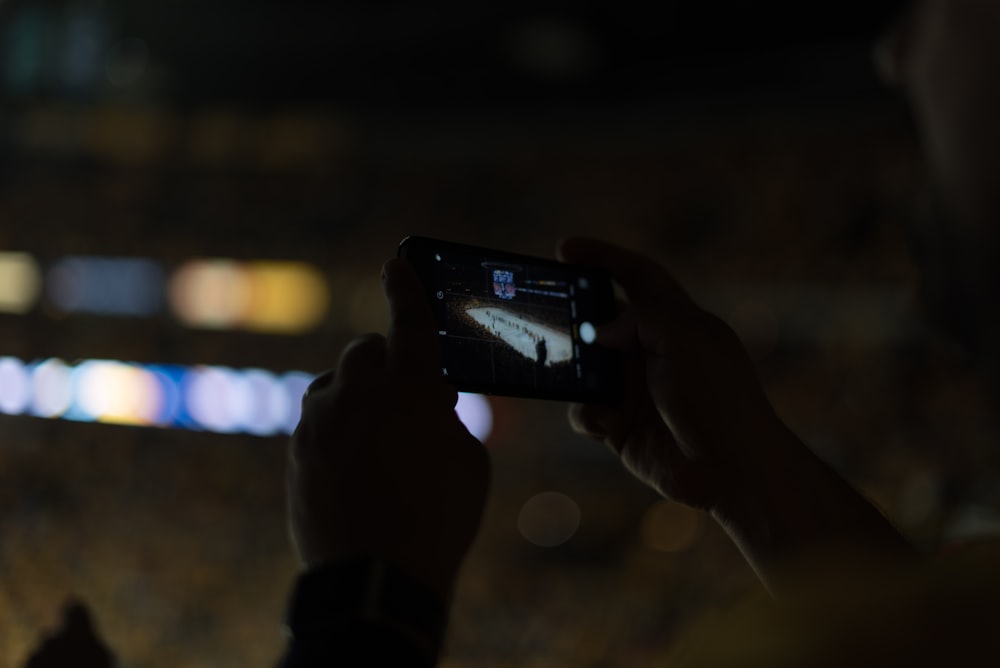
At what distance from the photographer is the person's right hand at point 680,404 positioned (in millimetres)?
645

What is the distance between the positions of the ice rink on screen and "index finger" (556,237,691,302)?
0.27 feet

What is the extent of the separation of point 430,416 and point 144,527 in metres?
1.18

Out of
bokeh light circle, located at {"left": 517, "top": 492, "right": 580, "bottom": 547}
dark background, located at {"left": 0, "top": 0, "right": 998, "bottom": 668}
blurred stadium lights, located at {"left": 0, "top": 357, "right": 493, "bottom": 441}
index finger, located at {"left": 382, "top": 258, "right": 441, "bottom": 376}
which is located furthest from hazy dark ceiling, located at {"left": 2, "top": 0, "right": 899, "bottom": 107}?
index finger, located at {"left": 382, "top": 258, "right": 441, "bottom": 376}

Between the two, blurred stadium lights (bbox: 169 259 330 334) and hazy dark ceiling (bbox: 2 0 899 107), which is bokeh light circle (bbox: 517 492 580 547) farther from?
hazy dark ceiling (bbox: 2 0 899 107)

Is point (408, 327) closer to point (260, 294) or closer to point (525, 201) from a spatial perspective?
point (525, 201)

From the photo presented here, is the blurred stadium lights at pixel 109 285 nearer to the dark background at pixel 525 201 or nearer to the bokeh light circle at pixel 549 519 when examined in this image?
the dark background at pixel 525 201

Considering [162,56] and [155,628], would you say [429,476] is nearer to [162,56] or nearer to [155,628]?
[155,628]

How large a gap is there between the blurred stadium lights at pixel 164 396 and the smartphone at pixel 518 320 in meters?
0.05

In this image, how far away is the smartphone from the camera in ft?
1.95

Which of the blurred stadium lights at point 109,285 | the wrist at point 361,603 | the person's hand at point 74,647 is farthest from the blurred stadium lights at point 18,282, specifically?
the wrist at point 361,603

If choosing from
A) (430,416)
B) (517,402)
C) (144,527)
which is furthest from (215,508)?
(430,416)

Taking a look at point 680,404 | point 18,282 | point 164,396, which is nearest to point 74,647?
point 680,404

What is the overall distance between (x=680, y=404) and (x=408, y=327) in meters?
0.28

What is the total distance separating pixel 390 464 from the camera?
0.42 metres
